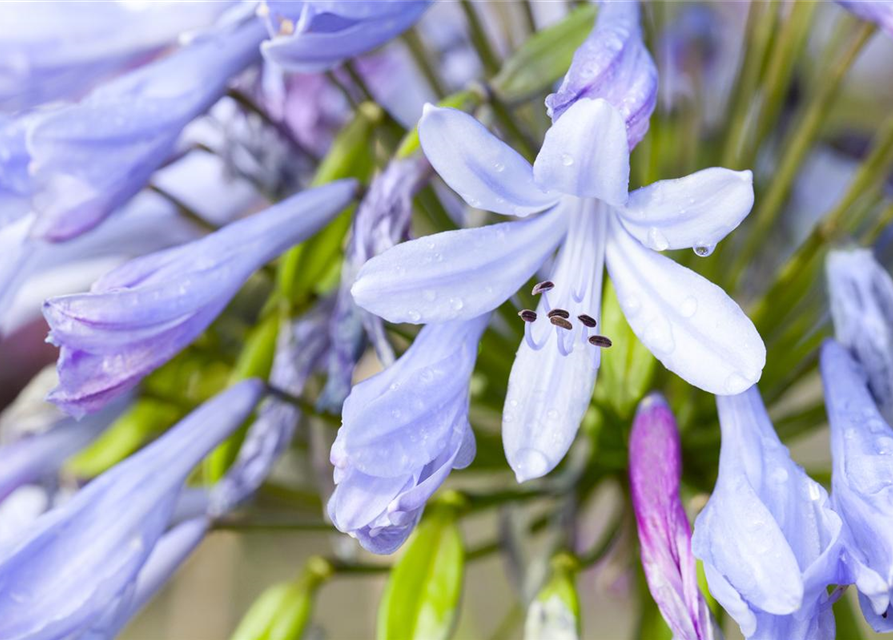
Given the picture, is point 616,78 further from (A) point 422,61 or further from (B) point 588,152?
(A) point 422,61

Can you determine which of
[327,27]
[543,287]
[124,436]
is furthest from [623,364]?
[124,436]

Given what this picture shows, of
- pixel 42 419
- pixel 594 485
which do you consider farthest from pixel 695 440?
pixel 42 419

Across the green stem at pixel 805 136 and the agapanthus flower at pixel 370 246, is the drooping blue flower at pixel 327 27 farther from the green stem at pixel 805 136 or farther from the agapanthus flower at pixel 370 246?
the green stem at pixel 805 136

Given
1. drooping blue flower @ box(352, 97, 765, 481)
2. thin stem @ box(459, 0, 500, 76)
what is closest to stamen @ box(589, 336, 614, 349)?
drooping blue flower @ box(352, 97, 765, 481)

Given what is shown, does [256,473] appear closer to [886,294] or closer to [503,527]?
[503,527]

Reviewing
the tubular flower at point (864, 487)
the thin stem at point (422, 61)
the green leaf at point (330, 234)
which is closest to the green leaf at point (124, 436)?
the green leaf at point (330, 234)

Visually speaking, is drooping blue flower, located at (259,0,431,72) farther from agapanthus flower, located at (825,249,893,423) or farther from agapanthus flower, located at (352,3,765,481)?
agapanthus flower, located at (825,249,893,423)

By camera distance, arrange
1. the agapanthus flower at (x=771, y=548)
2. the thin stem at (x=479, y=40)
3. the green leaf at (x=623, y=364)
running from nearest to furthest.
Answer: the agapanthus flower at (x=771, y=548), the green leaf at (x=623, y=364), the thin stem at (x=479, y=40)
